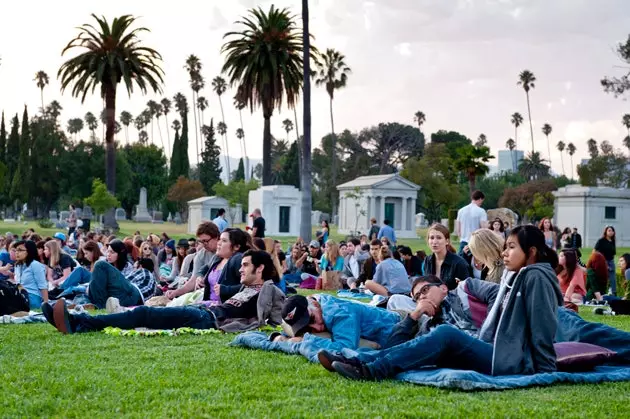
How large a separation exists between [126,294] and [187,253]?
20.1 ft

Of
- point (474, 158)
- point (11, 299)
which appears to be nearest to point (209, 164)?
point (474, 158)

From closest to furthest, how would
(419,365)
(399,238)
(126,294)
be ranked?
(419,365)
(126,294)
(399,238)

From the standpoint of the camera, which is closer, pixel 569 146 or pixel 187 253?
pixel 187 253

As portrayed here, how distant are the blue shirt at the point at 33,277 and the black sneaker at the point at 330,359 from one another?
679cm

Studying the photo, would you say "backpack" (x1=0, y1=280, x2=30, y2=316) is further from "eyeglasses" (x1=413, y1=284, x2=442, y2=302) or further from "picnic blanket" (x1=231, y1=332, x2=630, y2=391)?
"eyeglasses" (x1=413, y1=284, x2=442, y2=302)

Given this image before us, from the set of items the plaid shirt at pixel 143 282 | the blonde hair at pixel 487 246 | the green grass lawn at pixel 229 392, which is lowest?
the green grass lawn at pixel 229 392

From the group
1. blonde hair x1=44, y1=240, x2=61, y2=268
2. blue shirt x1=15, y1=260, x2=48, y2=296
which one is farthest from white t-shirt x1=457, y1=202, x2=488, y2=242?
blue shirt x1=15, y1=260, x2=48, y2=296

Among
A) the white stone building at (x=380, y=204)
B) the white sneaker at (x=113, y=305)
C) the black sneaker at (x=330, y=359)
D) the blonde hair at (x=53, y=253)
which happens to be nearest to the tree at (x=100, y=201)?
the white stone building at (x=380, y=204)

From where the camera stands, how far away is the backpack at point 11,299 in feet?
37.7

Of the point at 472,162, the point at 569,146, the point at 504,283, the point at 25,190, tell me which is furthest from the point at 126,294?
the point at 569,146

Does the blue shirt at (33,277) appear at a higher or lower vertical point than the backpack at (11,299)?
A: higher

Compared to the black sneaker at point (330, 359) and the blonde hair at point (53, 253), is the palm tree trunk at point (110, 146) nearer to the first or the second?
the blonde hair at point (53, 253)

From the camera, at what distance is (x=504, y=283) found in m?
6.71

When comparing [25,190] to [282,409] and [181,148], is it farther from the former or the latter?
[282,409]
